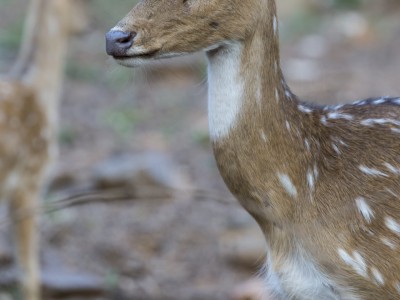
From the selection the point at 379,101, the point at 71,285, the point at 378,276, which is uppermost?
the point at 379,101

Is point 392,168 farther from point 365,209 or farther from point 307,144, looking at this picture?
point 307,144

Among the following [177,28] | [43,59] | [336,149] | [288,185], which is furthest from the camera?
[43,59]

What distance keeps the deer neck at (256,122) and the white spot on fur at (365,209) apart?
25 centimetres

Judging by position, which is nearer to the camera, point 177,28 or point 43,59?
point 177,28

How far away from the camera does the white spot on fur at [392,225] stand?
12.4 feet

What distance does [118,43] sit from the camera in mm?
3438

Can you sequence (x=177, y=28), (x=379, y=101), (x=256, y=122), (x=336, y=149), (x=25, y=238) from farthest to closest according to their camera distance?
(x=25, y=238)
(x=379, y=101)
(x=336, y=149)
(x=256, y=122)
(x=177, y=28)

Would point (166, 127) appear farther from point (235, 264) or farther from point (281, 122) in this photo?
point (281, 122)

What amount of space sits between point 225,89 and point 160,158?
17.0 feet

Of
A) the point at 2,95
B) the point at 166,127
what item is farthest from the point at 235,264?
the point at 166,127

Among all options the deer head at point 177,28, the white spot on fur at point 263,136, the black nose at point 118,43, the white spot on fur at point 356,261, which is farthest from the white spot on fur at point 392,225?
the black nose at point 118,43

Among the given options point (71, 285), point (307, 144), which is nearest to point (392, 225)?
point (307, 144)

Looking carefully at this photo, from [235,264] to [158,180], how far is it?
1313 mm

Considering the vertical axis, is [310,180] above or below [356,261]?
above
